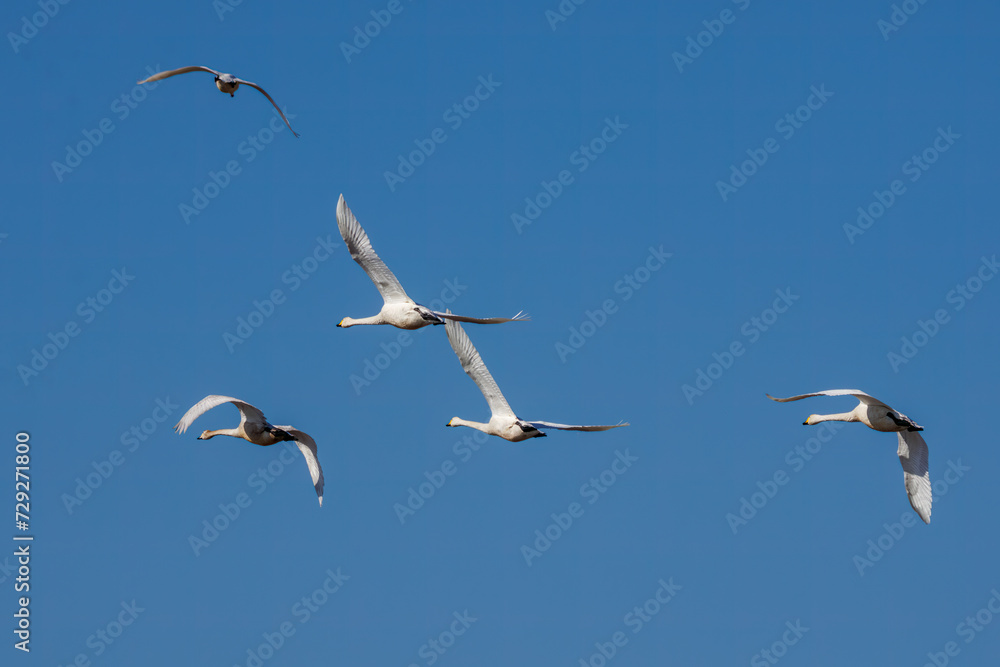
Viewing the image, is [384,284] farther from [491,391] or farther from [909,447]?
[909,447]

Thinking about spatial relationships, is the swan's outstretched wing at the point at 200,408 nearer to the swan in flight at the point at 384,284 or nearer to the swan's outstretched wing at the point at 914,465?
the swan in flight at the point at 384,284

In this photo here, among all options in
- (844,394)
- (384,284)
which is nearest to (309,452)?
(384,284)

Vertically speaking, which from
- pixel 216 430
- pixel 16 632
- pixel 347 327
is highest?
pixel 347 327

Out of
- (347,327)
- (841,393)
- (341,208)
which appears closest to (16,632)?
(347,327)

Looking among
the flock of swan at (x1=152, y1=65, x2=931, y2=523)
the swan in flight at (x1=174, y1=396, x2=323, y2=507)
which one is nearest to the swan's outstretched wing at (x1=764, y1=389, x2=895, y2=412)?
the flock of swan at (x1=152, y1=65, x2=931, y2=523)

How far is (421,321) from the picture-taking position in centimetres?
4578

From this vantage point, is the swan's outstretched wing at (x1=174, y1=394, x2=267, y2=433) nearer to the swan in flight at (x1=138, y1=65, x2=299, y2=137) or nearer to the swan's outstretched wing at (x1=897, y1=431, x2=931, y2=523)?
the swan in flight at (x1=138, y1=65, x2=299, y2=137)

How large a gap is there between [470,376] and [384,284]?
12.6ft

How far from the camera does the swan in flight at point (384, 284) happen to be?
147ft

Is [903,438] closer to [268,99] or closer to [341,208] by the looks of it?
[341,208]

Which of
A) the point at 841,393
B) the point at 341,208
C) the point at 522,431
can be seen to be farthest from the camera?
the point at 522,431

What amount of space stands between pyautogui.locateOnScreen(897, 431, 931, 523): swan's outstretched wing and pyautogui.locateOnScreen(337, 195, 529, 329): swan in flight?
1405 centimetres

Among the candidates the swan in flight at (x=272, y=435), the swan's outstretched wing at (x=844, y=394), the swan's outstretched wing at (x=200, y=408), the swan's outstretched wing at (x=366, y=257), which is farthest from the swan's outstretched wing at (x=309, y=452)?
the swan's outstretched wing at (x=844, y=394)

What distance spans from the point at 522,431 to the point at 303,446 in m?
6.28
